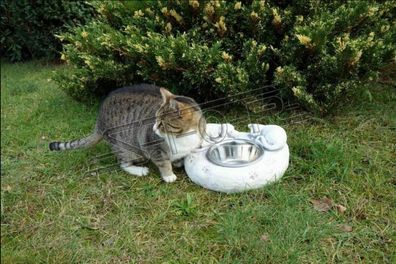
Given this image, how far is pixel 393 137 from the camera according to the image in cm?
393

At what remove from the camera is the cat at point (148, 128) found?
3.33m

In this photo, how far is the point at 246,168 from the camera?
3266 mm

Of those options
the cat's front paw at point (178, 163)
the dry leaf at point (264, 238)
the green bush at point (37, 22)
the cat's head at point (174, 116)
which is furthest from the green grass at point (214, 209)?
the green bush at point (37, 22)

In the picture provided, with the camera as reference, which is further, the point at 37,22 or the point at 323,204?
the point at 37,22

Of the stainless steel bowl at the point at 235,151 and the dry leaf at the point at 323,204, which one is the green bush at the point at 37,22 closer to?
the stainless steel bowl at the point at 235,151

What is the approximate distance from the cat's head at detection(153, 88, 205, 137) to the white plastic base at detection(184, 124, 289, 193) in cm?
27

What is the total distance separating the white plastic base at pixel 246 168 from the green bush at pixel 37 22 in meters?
3.76

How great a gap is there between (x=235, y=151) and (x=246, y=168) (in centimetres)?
40

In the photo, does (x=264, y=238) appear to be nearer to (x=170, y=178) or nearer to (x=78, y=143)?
(x=170, y=178)

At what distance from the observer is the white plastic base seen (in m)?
3.26

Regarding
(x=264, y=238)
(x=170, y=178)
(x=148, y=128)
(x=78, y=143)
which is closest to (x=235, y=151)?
(x=170, y=178)

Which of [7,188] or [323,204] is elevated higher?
[323,204]

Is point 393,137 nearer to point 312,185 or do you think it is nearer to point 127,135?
point 312,185

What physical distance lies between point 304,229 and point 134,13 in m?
2.86
